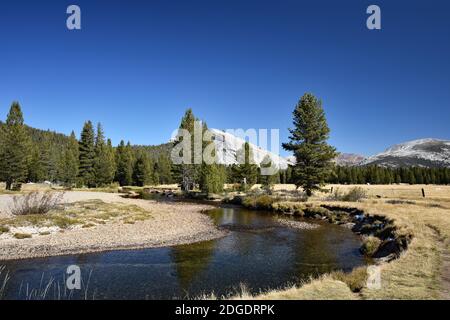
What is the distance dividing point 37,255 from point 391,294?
1834 centimetres

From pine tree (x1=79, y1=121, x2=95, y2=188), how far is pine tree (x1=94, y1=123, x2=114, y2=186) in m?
1.43

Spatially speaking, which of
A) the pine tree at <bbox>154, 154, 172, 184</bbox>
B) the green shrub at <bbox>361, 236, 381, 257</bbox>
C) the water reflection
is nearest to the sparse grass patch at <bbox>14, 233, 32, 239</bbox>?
the water reflection

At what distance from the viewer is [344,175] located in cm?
13200

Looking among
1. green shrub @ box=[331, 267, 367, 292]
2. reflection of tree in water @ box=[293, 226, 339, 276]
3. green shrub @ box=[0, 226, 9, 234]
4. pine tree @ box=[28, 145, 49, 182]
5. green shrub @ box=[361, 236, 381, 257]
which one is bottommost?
reflection of tree in water @ box=[293, 226, 339, 276]

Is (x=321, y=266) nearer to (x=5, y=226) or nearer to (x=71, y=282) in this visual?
(x=71, y=282)

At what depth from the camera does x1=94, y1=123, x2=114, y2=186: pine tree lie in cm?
8381

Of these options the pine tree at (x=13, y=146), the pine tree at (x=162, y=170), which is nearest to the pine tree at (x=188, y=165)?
the pine tree at (x=13, y=146)

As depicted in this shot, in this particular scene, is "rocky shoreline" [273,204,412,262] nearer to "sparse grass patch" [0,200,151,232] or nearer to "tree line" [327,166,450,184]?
"sparse grass patch" [0,200,151,232]

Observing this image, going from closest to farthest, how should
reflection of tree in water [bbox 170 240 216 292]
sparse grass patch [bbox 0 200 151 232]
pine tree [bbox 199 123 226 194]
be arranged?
reflection of tree in water [bbox 170 240 216 292] < sparse grass patch [bbox 0 200 151 232] < pine tree [bbox 199 123 226 194]

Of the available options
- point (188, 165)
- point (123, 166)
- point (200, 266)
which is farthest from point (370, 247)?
point (123, 166)

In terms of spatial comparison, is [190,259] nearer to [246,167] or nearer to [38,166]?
[246,167]

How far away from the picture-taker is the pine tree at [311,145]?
47938 mm

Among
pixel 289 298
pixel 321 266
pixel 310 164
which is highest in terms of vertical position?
pixel 310 164
